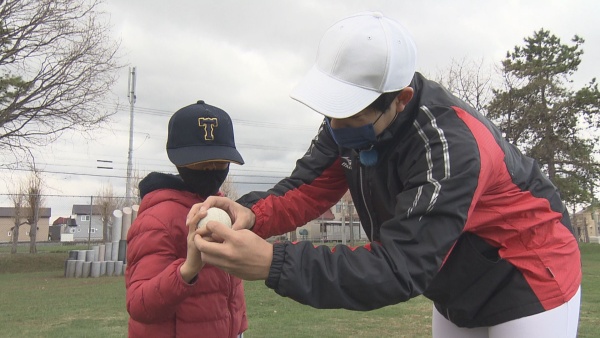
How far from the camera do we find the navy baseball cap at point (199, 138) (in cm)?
271

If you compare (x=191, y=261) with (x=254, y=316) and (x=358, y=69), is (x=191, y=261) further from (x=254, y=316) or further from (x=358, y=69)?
(x=254, y=316)

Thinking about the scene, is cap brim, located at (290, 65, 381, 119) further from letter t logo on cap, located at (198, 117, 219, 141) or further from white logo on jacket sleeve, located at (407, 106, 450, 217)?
letter t logo on cap, located at (198, 117, 219, 141)

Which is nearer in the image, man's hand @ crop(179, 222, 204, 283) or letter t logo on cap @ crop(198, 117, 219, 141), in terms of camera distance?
man's hand @ crop(179, 222, 204, 283)

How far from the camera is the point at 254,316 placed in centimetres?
860

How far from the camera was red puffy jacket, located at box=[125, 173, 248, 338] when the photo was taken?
2318mm

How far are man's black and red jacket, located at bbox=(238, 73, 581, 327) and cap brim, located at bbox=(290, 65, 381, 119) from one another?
0.22m

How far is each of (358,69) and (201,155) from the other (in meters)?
1.17

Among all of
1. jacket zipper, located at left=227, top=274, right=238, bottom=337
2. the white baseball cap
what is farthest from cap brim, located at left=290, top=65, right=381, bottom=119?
jacket zipper, located at left=227, top=274, right=238, bottom=337

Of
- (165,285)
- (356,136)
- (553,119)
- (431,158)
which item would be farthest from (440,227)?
(553,119)

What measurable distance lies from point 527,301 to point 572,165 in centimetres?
3387

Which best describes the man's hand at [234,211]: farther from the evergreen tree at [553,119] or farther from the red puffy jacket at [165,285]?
the evergreen tree at [553,119]

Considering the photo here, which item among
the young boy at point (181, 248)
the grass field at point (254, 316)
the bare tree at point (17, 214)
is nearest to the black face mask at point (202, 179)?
the young boy at point (181, 248)

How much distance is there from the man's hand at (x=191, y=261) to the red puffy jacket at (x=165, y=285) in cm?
10

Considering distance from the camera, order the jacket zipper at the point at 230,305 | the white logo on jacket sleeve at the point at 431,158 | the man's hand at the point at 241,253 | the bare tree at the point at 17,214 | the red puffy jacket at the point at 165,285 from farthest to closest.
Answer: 1. the bare tree at the point at 17,214
2. the jacket zipper at the point at 230,305
3. the red puffy jacket at the point at 165,285
4. the white logo on jacket sleeve at the point at 431,158
5. the man's hand at the point at 241,253
